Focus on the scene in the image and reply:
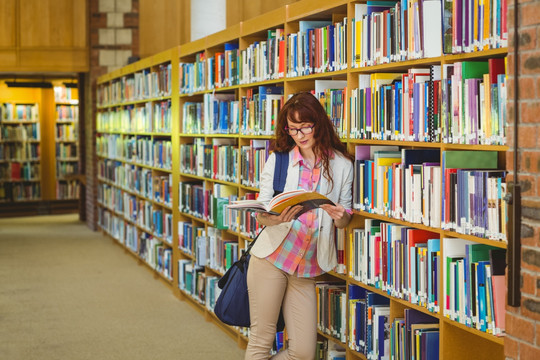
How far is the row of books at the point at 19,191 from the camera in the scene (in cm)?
1550

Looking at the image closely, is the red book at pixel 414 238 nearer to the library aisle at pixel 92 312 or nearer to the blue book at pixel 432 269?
the blue book at pixel 432 269

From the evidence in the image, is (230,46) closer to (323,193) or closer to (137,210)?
(323,193)

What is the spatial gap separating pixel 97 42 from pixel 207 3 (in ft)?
11.3

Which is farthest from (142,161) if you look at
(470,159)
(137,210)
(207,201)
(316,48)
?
(470,159)

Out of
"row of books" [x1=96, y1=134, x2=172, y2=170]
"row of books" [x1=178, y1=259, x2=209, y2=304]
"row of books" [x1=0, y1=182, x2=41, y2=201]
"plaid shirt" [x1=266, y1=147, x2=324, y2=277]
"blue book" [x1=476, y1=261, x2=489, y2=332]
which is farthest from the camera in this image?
"row of books" [x1=0, y1=182, x2=41, y2=201]

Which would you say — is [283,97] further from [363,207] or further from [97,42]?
[97,42]

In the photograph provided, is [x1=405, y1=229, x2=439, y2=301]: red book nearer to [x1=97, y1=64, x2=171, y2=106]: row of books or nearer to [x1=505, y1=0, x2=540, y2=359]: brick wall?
[x1=505, y1=0, x2=540, y2=359]: brick wall

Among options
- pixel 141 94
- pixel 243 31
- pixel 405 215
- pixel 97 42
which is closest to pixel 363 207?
pixel 405 215

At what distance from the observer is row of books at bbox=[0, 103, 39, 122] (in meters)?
15.6

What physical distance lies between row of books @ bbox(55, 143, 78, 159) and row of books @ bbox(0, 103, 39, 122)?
759 mm

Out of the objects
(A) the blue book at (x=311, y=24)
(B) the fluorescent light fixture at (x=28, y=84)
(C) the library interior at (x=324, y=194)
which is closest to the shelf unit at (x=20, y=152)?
(B) the fluorescent light fixture at (x=28, y=84)

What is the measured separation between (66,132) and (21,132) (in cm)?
92

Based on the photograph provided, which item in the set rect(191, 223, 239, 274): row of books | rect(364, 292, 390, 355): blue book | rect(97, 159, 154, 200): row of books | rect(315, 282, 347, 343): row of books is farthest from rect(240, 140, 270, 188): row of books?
rect(97, 159, 154, 200): row of books

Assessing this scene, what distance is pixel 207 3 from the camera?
9.98 meters
